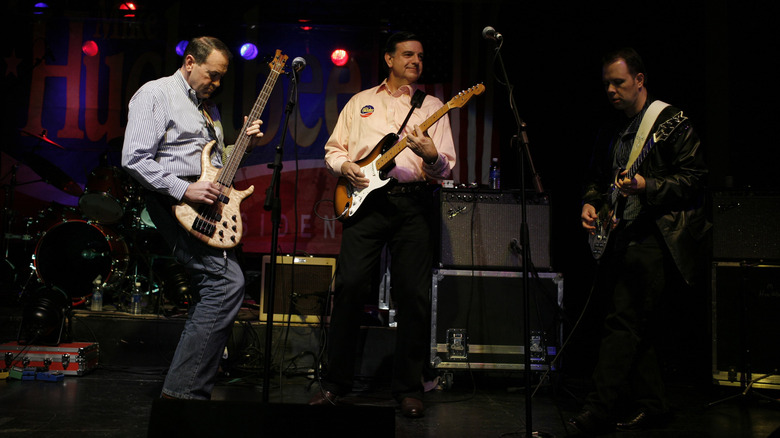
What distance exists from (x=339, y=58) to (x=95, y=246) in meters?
3.15

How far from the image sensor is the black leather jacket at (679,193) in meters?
3.33

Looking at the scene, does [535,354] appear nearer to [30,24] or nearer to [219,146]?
[219,146]

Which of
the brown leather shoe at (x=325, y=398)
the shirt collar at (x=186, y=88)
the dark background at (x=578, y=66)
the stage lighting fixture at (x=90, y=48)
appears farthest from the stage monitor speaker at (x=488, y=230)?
the stage lighting fixture at (x=90, y=48)

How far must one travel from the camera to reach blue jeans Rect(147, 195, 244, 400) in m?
2.99

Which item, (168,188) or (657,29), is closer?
(168,188)

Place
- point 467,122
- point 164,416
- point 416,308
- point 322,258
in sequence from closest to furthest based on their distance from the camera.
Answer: point 164,416, point 416,308, point 322,258, point 467,122

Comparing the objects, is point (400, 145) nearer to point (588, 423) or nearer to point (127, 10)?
point (588, 423)

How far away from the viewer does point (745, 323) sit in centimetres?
432

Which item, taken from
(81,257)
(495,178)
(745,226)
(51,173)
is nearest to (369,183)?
(495,178)

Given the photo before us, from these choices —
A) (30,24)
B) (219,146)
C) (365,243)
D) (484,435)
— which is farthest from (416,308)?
(30,24)

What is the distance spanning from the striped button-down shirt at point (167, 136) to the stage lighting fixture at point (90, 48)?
3.80 meters

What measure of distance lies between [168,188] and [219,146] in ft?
1.74

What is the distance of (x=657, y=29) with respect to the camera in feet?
16.6

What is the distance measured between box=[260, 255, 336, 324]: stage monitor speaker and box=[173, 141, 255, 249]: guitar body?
5.68 ft
